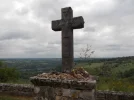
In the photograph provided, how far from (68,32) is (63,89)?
2.23m

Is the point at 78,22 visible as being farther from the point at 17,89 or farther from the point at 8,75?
the point at 8,75

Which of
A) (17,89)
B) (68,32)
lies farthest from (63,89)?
(17,89)

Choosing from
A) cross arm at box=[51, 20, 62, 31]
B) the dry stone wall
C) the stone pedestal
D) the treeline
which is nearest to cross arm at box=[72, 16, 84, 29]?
cross arm at box=[51, 20, 62, 31]

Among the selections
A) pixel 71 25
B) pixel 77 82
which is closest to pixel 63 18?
pixel 71 25

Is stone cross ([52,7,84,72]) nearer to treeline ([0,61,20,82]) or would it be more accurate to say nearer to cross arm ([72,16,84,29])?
cross arm ([72,16,84,29])

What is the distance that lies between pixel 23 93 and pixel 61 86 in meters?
7.98

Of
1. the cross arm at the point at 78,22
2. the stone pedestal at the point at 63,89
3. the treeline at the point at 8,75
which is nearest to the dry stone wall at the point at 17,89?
the cross arm at the point at 78,22

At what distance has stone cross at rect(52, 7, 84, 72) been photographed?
6938mm

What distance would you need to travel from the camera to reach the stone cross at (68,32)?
694 cm

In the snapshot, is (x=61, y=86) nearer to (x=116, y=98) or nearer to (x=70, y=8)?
(x=70, y=8)

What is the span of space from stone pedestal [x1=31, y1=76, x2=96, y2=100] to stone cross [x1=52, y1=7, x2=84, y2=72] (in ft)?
4.56

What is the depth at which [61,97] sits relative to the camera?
17.7ft

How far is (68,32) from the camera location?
7.06 m

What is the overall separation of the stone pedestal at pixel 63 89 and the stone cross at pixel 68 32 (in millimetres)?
1390
